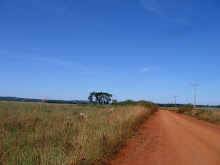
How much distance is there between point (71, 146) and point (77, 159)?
0.76m

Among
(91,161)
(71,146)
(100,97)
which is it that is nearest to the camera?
(91,161)

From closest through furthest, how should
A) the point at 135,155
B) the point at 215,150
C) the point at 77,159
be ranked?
the point at 77,159
the point at 135,155
the point at 215,150

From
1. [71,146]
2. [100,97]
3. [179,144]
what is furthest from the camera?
[100,97]

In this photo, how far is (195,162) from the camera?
3.80m

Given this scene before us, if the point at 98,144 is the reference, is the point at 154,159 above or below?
below

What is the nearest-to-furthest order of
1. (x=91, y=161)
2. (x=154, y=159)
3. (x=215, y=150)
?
1. (x=91, y=161)
2. (x=154, y=159)
3. (x=215, y=150)

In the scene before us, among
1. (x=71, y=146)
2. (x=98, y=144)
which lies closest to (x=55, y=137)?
(x=71, y=146)

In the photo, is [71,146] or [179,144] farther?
[179,144]

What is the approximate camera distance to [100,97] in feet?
240

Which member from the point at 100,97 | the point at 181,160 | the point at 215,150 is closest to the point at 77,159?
the point at 181,160

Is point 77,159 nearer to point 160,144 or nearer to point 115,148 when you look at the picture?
point 115,148

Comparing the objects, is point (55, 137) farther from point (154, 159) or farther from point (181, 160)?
point (181, 160)

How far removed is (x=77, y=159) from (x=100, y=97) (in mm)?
70249

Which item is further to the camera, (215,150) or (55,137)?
(215,150)
